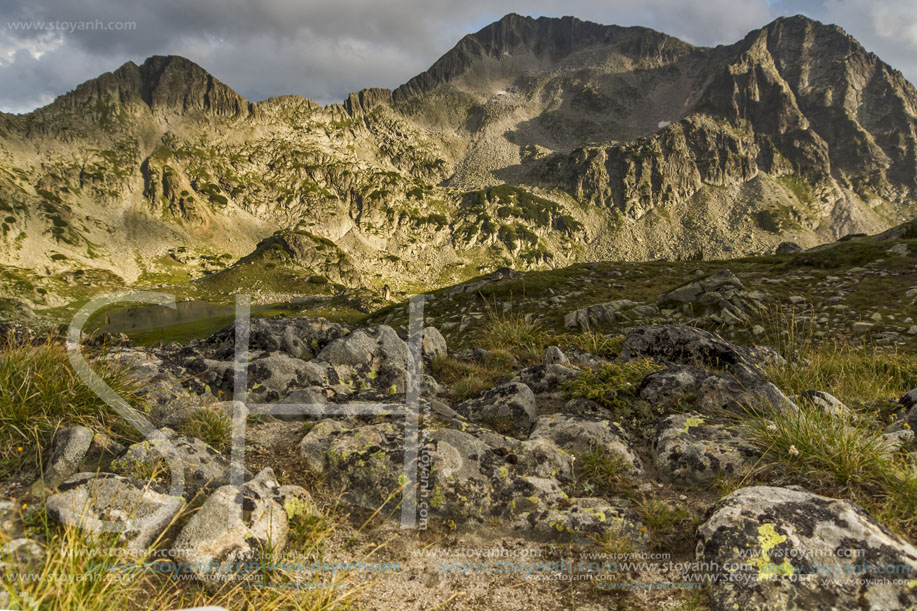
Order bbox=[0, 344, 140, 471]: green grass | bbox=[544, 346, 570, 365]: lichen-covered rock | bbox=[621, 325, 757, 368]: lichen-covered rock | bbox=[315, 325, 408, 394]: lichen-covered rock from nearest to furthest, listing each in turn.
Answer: bbox=[0, 344, 140, 471]: green grass
bbox=[315, 325, 408, 394]: lichen-covered rock
bbox=[621, 325, 757, 368]: lichen-covered rock
bbox=[544, 346, 570, 365]: lichen-covered rock

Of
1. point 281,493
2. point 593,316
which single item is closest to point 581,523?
point 281,493

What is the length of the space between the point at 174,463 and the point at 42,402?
182 centimetres

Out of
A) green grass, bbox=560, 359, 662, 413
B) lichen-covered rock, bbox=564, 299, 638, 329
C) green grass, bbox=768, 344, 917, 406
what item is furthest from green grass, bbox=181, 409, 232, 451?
lichen-covered rock, bbox=564, 299, 638, 329

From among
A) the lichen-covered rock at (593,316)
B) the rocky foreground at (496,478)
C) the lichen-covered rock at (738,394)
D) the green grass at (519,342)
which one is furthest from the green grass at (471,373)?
the lichen-covered rock at (593,316)

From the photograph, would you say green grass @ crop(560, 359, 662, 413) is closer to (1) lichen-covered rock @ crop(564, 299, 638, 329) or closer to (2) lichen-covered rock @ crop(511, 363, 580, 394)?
(2) lichen-covered rock @ crop(511, 363, 580, 394)

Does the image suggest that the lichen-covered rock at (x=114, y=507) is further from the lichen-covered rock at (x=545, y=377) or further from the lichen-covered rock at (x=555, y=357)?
the lichen-covered rock at (x=555, y=357)

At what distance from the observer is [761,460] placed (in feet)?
16.2

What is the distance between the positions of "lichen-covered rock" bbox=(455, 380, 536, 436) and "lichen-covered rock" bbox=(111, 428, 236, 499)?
364 cm

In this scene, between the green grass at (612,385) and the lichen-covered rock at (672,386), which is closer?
the lichen-covered rock at (672,386)

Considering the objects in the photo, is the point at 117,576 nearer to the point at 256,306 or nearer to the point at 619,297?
the point at 619,297

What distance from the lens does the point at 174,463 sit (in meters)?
4.36

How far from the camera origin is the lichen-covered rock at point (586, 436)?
18.0ft

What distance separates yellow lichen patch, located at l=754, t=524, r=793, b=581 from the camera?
3.38 metres

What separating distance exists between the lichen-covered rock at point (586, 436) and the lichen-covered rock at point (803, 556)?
5.02 feet
